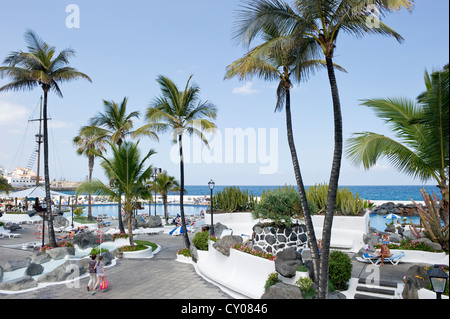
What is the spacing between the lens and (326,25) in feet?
23.8

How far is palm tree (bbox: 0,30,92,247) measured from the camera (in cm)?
1465

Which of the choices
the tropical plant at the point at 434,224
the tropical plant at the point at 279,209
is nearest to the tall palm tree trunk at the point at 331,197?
the tropical plant at the point at 279,209

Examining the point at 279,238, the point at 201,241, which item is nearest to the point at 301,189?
the point at 279,238

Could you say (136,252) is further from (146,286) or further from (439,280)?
(439,280)

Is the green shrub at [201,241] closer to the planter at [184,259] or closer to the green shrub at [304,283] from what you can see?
the planter at [184,259]

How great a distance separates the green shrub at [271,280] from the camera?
321 inches

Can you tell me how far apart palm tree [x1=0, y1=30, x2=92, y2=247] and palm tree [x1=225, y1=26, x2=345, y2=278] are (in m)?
11.5

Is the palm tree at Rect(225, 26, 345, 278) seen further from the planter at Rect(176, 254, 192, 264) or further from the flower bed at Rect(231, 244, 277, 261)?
the planter at Rect(176, 254, 192, 264)

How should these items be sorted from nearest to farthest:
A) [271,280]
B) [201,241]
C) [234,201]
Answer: [271,280]
[201,241]
[234,201]

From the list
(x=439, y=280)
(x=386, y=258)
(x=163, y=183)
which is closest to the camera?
(x=439, y=280)

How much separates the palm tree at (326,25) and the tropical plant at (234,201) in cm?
1252

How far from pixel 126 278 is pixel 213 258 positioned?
3.45 metres

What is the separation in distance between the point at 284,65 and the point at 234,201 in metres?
11.7
